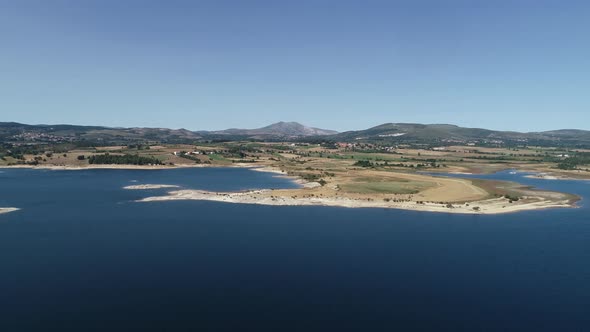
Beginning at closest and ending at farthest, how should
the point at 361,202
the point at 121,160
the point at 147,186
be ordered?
1. the point at 361,202
2. the point at 147,186
3. the point at 121,160

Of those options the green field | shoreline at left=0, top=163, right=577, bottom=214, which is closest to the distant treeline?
shoreline at left=0, top=163, right=577, bottom=214

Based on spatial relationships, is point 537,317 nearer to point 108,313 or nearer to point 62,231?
point 108,313

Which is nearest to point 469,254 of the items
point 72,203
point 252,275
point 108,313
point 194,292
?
point 252,275

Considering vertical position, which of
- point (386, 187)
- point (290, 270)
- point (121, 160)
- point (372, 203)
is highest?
point (121, 160)

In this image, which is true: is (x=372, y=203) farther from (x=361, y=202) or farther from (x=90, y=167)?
(x=90, y=167)

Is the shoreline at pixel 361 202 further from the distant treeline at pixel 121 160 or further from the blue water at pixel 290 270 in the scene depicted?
the distant treeline at pixel 121 160

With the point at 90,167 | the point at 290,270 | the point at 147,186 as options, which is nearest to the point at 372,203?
the point at 290,270

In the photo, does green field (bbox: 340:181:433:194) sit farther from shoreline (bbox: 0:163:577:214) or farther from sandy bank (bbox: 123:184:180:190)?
sandy bank (bbox: 123:184:180:190)
